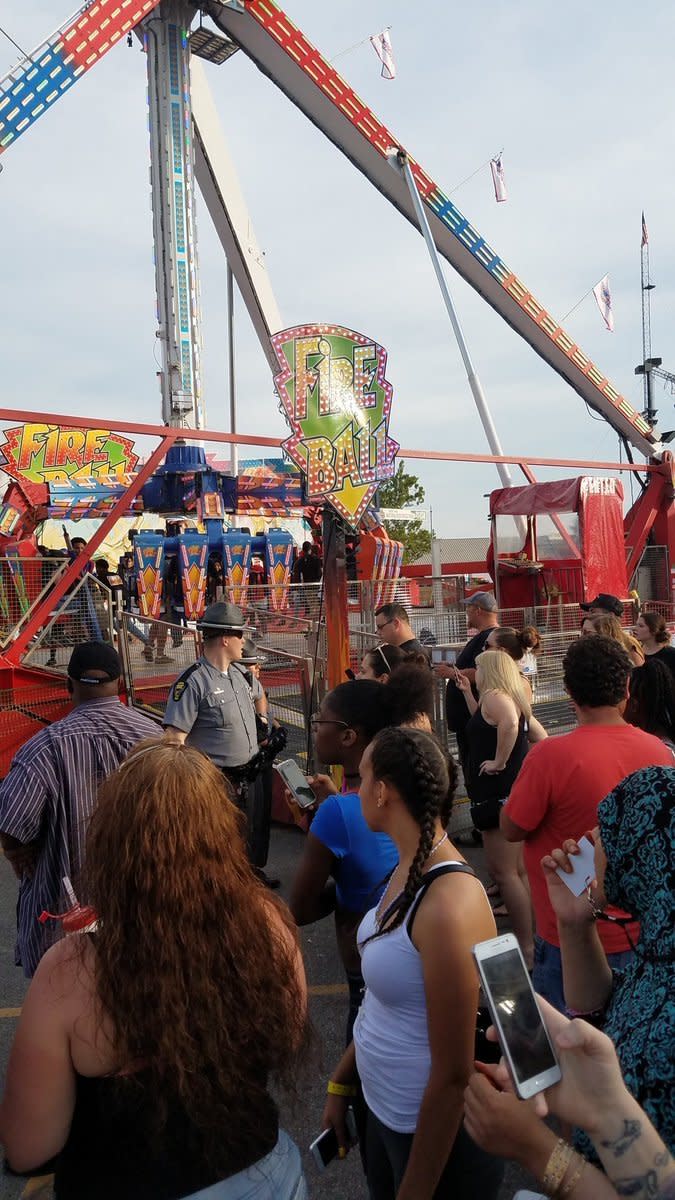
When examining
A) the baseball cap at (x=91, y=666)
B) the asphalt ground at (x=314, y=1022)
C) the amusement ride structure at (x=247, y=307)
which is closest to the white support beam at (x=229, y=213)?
the amusement ride structure at (x=247, y=307)

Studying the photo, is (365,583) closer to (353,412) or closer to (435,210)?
(353,412)

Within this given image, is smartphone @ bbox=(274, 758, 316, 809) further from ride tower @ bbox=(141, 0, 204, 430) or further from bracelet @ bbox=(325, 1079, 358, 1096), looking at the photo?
ride tower @ bbox=(141, 0, 204, 430)

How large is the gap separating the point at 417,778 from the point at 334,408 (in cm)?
496

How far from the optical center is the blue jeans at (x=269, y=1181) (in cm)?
149

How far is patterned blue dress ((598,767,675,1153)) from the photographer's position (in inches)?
54.6

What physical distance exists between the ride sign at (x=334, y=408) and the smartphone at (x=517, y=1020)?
5.26 metres

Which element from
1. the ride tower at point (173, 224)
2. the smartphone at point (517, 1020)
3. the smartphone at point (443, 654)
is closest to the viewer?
the smartphone at point (517, 1020)

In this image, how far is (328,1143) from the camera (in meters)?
2.14

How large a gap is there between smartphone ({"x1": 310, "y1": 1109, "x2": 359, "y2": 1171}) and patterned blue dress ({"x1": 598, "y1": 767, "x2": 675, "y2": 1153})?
2.80 feet

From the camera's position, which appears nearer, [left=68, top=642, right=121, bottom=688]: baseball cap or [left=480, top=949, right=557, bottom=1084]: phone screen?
[left=480, top=949, right=557, bottom=1084]: phone screen

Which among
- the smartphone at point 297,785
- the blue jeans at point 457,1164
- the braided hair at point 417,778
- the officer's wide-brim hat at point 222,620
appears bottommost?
the blue jeans at point 457,1164

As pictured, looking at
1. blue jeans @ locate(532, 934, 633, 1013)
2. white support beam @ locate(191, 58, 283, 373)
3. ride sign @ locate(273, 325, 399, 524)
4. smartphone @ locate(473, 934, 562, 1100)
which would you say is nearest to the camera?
smartphone @ locate(473, 934, 562, 1100)

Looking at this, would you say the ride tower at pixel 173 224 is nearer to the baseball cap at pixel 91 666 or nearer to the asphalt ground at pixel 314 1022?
the asphalt ground at pixel 314 1022

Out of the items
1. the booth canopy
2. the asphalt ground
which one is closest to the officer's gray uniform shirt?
the asphalt ground
